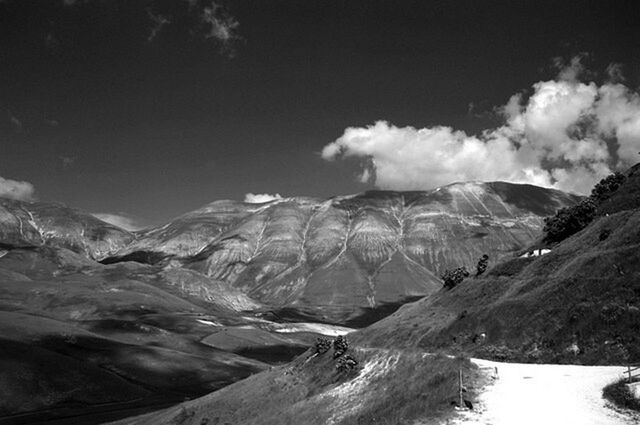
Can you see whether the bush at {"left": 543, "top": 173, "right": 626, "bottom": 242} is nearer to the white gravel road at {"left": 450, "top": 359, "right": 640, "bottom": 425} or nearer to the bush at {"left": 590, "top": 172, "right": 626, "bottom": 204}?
the bush at {"left": 590, "top": 172, "right": 626, "bottom": 204}

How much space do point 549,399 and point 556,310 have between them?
762 inches

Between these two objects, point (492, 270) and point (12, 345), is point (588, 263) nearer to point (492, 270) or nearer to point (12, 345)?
point (492, 270)

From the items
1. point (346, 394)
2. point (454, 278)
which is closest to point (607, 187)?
point (454, 278)

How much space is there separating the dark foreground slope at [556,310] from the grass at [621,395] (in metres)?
8.33

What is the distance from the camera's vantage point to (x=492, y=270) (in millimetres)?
76938

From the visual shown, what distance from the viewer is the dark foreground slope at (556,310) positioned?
3653 centimetres

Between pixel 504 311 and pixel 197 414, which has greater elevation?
pixel 504 311

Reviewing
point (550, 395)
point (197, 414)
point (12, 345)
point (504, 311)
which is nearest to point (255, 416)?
point (197, 414)

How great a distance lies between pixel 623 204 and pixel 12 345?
640ft

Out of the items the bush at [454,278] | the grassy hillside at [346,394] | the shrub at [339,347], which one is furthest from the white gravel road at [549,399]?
the bush at [454,278]

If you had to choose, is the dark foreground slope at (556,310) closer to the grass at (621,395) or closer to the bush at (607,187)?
the grass at (621,395)

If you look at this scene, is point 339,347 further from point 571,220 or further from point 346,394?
point 571,220

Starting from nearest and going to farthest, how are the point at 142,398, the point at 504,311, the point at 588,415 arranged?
the point at 588,415
the point at 504,311
the point at 142,398

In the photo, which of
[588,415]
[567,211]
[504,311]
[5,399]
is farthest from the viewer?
[5,399]
